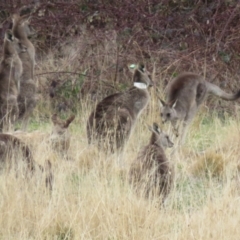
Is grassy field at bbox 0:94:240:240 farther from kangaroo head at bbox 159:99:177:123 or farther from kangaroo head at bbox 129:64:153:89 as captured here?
kangaroo head at bbox 129:64:153:89

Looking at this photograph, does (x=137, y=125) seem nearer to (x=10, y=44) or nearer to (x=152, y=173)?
(x=10, y=44)

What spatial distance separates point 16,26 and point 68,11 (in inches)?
85.1

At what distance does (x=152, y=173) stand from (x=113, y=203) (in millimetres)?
537

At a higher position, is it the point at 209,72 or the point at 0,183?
the point at 209,72

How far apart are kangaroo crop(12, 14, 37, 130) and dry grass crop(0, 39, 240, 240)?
177 centimetres

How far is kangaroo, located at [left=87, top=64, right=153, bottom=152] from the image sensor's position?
30.4ft

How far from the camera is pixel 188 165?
29.5 feet

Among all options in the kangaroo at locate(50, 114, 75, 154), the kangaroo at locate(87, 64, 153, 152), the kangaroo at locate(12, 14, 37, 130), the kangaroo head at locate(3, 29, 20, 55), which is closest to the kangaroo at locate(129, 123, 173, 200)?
the kangaroo at locate(87, 64, 153, 152)

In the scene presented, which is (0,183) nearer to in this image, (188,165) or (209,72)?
(188,165)

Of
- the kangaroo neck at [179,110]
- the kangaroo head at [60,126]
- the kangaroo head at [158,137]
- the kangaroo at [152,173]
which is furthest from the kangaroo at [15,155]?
the kangaroo neck at [179,110]

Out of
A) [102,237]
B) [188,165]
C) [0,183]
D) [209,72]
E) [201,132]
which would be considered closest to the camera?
[102,237]

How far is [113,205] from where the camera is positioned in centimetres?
688

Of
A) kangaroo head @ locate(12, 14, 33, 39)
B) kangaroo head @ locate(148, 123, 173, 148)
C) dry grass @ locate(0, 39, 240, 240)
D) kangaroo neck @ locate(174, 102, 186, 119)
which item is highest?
kangaroo head @ locate(12, 14, 33, 39)

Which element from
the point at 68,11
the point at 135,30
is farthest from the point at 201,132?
the point at 68,11
